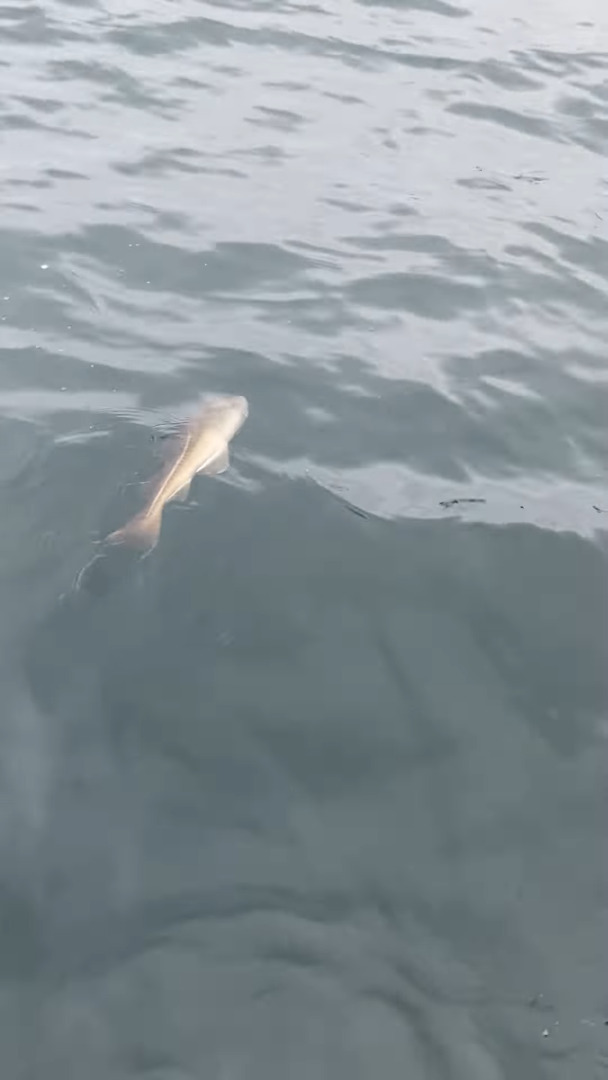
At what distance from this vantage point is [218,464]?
7066 mm

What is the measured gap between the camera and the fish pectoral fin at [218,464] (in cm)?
701

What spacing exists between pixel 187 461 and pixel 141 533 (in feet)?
2.38

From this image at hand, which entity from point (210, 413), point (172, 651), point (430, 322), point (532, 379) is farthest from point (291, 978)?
point (430, 322)

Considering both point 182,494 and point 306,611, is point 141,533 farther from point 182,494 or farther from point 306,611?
point 306,611

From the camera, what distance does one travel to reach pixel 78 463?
7.07 m

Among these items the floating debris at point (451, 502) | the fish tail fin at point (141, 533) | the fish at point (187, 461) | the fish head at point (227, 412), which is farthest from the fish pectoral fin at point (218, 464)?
the floating debris at point (451, 502)

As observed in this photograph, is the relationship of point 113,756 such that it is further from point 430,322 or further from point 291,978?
point 430,322

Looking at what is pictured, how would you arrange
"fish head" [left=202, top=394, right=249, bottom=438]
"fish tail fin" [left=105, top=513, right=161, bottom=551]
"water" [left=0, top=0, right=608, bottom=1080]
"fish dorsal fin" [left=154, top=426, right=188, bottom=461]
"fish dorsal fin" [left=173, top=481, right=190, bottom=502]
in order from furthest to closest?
1. "fish head" [left=202, top=394, right=249, bottom=438]
2. "fish dorsal fin" [left=154, top=426, right=188, bottom=461]
3. "fish dorsal fin" [left=173, top=481, right=190, bottom=502]
4. "fish tail fin" [left=105, top=513, right=161, bottom=551]
5. "water" [left=0, top=0, right=608, bottom=1080]

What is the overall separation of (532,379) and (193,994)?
17.7 feet

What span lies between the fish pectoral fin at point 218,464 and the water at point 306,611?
93mm

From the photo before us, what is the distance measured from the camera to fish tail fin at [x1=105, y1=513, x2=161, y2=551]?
6289 millimetres

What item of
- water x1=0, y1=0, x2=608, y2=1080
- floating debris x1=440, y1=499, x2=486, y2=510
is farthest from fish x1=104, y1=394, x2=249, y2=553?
floating debris x1=440, y1=499, x2=486, y2=510

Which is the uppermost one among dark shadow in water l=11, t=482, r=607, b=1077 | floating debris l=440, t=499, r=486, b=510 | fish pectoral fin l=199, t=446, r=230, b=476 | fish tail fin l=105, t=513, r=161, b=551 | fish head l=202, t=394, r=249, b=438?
fish head l=202, t=394, r=249, b=438

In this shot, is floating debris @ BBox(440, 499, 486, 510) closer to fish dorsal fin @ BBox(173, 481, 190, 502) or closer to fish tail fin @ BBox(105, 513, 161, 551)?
fish dorsal fin @ BBox(173, 481, 190, 502)
